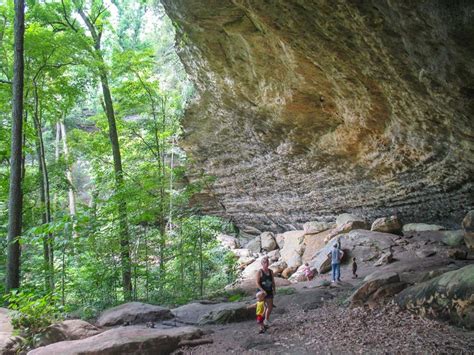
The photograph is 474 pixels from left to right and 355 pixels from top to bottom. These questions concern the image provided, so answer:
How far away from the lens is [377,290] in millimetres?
7055

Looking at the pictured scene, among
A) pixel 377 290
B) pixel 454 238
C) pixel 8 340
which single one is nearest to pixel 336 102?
pixel 377 290

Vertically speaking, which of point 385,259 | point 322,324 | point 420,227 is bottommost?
point 385,259

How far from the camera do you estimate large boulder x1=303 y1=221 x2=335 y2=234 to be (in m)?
18.6

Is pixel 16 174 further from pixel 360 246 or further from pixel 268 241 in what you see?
pixel 268 241

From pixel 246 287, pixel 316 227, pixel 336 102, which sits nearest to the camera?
pixel 336 102

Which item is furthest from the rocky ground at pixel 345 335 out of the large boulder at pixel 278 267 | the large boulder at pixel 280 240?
the large boulder at pixel 280 240

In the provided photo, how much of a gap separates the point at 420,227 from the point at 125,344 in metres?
13.5

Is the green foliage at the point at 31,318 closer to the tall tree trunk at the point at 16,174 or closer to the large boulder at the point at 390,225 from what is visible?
the tall tree trunk at the point at 16,174

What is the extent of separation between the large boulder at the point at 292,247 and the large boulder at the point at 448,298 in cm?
1185

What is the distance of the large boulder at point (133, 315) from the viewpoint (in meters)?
7.59

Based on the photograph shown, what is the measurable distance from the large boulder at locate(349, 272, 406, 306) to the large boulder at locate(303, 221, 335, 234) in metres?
11.1

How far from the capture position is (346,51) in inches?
279

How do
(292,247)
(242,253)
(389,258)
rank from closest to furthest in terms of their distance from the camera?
1. (389,258)
2. (292,247)
3. (242,253)

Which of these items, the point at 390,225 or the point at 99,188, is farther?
the point at 390,225
